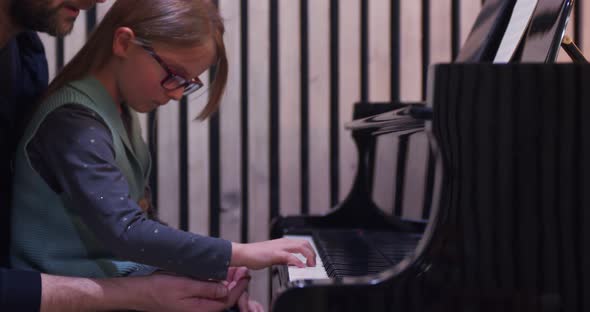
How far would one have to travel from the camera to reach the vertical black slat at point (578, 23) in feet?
7.39

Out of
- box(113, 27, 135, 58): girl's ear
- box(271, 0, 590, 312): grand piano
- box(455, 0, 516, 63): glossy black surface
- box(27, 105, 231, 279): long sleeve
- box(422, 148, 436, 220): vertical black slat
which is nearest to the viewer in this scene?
box(271, 0, 590, 312): grand piano

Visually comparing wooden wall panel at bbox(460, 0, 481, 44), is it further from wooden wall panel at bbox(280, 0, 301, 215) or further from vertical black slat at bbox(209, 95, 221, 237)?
vertical black slat at bbox(209, 95, 221, 237)

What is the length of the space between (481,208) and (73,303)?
70 centimetres

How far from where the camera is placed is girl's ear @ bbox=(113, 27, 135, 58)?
3.75 ft

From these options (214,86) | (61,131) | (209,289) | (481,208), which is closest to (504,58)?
(481,208)

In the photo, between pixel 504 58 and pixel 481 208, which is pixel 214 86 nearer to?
pixel 504 58

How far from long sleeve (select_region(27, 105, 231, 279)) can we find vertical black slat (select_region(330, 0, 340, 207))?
4.37ft

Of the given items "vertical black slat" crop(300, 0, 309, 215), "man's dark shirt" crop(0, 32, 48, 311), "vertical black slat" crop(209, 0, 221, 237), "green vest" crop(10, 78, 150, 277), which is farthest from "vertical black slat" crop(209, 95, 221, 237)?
"green vest" crop(10, 78, 150, 277)

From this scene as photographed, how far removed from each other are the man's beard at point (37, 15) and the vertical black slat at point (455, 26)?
1.55 metres

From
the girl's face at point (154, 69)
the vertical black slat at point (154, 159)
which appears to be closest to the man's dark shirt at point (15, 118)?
the girl's face at point (154, 69)

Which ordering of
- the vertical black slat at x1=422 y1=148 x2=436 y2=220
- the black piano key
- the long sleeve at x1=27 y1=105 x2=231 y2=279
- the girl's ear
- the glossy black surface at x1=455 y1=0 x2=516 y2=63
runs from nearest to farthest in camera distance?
the long sleeve at x1=27 y1=105 x2=231 y2=279, the black piano key, the girl's ear, the glossy black surface at x1=455 y1=0 x2=516 y2=63, the vertical black slat at x1=422 y1=148 x2=436 y2=220

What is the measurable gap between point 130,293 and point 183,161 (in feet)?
4.40

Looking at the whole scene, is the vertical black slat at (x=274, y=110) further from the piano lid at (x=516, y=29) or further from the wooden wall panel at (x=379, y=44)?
the piano lid at (x=516, y=29)

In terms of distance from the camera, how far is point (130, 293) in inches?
38.9
